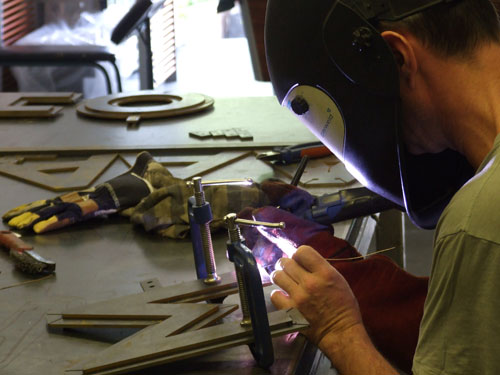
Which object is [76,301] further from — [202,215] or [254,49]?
[254,49]

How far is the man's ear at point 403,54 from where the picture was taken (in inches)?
50.3

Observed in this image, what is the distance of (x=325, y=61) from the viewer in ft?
4.69

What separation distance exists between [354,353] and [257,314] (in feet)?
0.74

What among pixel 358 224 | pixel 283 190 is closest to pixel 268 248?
pixel 283 190

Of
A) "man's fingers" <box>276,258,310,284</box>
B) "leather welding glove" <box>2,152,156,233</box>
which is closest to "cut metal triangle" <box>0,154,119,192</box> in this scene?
"leather welding glove" <box>2,152,156,233</box>

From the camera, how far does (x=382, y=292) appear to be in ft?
5.22

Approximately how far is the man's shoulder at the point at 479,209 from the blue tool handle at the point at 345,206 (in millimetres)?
809

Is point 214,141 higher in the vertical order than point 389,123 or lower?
lower

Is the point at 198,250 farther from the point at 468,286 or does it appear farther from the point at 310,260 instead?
the point at 468,286

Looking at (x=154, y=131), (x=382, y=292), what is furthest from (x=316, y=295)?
(x=154, y=131)

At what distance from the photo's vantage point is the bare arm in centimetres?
140

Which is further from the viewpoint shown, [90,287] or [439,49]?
[90,287]

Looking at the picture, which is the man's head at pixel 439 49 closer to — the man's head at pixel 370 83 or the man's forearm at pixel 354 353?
the man's head at pixel 370 83

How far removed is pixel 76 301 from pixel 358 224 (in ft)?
2.78
